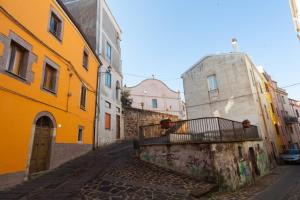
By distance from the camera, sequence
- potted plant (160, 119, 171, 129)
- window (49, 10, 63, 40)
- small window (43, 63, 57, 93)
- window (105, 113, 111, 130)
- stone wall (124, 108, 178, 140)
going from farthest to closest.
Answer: stone wall (124, 108, 178, 140)
window (105, 113, 111, 130)
potted plant (160, 119, 171, 129)
window (49, 10, 63, 40)
small window (43, 63, 57, 93)

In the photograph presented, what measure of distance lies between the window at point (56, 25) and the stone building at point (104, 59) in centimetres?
553

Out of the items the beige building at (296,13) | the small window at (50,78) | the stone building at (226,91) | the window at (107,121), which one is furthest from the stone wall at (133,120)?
the beige building at (296,13)

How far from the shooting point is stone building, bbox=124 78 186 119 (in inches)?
1229

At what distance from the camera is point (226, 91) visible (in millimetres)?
16906

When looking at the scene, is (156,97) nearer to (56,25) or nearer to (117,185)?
(56,25)

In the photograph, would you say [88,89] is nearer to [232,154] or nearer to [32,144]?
[32,144]

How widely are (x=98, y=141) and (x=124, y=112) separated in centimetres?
816

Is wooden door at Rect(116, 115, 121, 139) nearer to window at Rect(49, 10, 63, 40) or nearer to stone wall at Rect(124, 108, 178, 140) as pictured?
stone wall at Rect(124, 108, 178, 140)

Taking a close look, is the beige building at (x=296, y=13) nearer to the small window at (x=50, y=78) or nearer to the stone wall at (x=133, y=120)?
the small window at (x=50, y=78)

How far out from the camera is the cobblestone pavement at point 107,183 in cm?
590

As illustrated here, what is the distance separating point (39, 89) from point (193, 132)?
7.70m

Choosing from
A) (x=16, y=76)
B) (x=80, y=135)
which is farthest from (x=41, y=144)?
(x=80, y=135)

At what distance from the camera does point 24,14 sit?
23.9 ft

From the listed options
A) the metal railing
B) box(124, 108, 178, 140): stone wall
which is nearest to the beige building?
the metal railing
